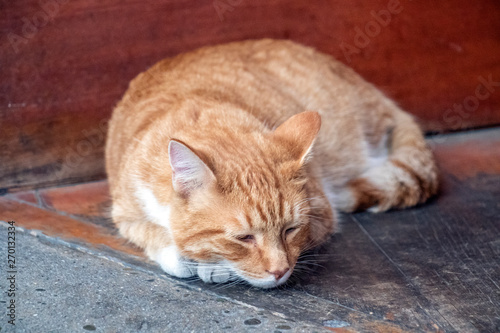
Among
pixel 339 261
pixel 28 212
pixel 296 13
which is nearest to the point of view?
pixel 339 261

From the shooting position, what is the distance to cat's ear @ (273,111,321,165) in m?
2.38

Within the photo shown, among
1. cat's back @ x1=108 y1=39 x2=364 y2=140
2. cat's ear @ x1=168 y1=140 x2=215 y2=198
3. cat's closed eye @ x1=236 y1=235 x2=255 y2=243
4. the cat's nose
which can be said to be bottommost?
the cat's nose

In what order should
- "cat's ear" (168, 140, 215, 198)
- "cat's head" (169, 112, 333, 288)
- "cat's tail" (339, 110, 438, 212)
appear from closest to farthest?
"cat's ear" (168, 140, 215, 198), "cat's head" (169, 112, 333, 288), "cat's tail" (339, 110, 438, 212)

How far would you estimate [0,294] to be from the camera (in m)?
2.20

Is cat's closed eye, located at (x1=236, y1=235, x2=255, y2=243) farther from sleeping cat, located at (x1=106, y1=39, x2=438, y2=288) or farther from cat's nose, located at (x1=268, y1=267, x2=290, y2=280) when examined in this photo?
cat's nose, located at (x1=268, y1=267, x2=290, y2=280)

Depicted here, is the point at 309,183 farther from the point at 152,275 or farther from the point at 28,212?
the point at 28,212

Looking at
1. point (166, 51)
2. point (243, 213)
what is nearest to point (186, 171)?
point (243, 213)

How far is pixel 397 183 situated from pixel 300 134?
998 millimetres

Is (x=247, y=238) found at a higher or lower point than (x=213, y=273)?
higher

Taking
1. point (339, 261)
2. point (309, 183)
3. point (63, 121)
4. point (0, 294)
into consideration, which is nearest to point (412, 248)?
point (339, 261)

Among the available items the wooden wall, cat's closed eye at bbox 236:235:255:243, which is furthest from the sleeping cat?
the wooden wall

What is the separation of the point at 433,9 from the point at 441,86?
1.82ft

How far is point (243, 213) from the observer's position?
7.21 feet

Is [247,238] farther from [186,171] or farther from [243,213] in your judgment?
[186,171]
